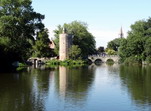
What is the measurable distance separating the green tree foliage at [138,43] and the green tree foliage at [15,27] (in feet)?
113

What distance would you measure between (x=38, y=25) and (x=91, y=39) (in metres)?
44.2

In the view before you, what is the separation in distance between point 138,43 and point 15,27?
129ft

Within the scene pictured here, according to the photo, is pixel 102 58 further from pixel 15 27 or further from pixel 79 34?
pixel 15 27

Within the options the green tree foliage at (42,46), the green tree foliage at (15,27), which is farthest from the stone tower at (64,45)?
the green tree foliage at (15,27)

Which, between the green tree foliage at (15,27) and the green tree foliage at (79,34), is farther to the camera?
the green tree foliage at (79,34)

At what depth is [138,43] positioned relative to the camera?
80.9m

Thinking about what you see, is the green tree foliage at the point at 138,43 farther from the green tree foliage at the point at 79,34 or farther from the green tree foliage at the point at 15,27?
the green tree foliage at the point at 15,27

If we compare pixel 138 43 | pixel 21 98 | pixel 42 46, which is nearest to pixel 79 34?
pixel 42 46

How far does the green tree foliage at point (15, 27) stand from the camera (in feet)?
156

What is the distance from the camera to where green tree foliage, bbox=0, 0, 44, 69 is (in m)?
47.5

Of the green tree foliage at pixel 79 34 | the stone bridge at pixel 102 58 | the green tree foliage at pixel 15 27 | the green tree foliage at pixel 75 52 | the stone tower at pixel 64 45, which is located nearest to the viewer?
the green tree foliage at pixel 15 27

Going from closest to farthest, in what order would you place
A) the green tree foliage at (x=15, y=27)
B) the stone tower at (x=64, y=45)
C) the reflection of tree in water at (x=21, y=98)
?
1. the reflection of tree in water at (x=21, y=98)
2. the green tree foliage at (x=15, y=27)
3. the stone tower at (x=64, y=45)

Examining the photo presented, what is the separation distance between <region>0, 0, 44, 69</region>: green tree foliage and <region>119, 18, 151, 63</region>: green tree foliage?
3432cm

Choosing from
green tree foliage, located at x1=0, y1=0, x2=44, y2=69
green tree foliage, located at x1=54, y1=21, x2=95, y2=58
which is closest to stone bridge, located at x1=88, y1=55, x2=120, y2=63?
green tree foliage, located at x1=54, y1=21, x2=95, y2=58
